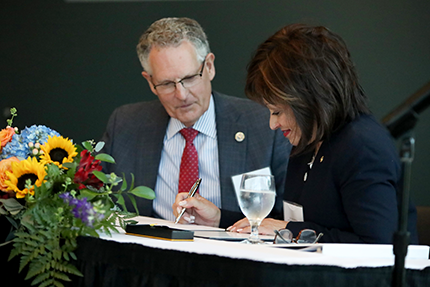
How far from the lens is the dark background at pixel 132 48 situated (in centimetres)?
280

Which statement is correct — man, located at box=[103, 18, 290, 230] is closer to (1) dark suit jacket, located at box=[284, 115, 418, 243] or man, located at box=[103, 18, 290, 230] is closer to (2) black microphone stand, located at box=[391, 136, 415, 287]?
(1) dark suit jacket, located at box=[284, 115, 418, 243]

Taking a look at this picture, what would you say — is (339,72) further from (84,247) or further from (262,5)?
(262,5)

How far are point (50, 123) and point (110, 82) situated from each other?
49 centimetres

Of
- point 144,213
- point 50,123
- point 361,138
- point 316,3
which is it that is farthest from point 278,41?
point 50,123

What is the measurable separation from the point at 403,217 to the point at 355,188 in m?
0.57

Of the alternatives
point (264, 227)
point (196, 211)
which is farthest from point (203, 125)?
point (264, 227)

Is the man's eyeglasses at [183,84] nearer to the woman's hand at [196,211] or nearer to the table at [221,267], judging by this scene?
the woman's hand at [196,211]

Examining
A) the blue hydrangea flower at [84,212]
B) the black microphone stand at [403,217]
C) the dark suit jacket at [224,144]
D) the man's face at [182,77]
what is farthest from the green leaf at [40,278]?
the man's face at [182,77]

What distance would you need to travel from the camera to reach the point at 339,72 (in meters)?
1.44

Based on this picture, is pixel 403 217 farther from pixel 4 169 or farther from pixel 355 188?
pixel 4 169

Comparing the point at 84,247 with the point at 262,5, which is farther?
the point at 262,5

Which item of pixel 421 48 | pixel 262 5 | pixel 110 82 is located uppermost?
pixel 262 5

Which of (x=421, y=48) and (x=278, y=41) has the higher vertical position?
(x=421, y=48)

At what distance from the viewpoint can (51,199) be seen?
1.05 m
